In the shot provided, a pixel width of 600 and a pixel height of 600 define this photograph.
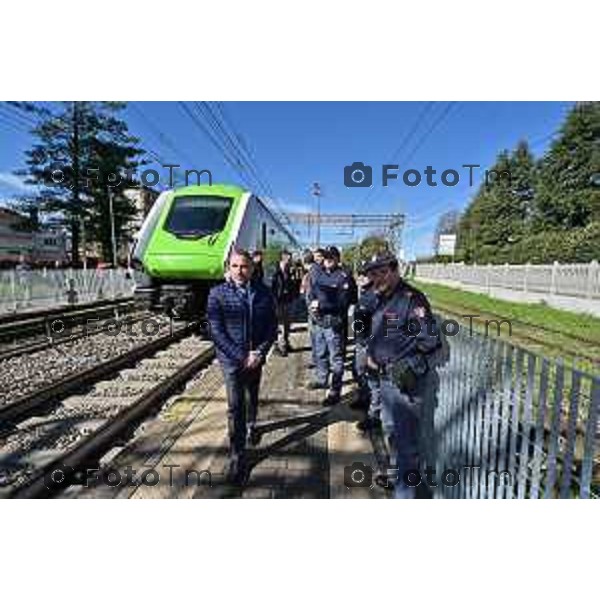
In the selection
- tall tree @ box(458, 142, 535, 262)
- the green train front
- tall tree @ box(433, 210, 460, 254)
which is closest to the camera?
the green train front

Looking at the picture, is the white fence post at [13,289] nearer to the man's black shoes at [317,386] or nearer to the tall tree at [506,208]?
the man's black shoes at [317,386]

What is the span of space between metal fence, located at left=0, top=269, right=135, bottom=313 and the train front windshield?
1.37 metres

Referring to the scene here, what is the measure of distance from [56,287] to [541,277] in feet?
62.1

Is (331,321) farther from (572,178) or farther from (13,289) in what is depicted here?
(572,178)

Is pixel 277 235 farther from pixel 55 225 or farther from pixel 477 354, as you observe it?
pixel 55 225

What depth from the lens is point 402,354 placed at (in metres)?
3.07

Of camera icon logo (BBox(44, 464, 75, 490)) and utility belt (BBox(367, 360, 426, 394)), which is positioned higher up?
utility belt (BBox(367, 360, 426, 394))

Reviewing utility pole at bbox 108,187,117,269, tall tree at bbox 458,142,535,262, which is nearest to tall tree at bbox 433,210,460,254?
tall tree at bbox 458,142,535,262

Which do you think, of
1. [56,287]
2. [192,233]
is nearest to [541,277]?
[192,233]

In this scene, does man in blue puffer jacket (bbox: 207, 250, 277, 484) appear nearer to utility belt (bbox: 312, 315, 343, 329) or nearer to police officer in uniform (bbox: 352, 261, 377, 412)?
police officer in uniform (bbox: 352, 261, 377, 412)

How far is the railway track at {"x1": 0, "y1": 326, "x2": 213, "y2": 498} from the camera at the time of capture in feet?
12.1

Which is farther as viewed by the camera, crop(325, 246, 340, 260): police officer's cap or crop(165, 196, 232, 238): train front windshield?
crop(165, 196, 232, 238): train front windshield

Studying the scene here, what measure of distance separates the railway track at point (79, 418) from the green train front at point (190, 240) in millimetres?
2255

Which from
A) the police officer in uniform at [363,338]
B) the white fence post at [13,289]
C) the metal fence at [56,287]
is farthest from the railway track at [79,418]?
the white fence post at [13,289]
